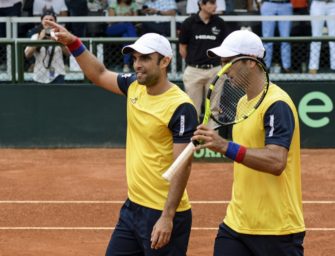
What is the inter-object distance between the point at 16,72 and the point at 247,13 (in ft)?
13.0

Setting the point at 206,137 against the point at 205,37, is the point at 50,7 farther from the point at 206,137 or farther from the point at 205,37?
the point at 206,137

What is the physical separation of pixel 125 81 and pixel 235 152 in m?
1.59

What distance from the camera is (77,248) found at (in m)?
9.75

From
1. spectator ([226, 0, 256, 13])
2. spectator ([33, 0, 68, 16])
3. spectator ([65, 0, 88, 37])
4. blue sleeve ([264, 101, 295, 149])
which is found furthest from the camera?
spectator ([226, 0, 256, 13])

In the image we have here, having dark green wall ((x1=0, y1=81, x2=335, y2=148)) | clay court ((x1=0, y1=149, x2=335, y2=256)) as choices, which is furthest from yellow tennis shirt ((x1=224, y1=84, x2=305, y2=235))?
dark green wall ((x1=0, y1=81, x2=335, y2=148))

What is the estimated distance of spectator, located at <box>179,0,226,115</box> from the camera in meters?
14.4

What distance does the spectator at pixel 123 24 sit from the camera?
1603cm

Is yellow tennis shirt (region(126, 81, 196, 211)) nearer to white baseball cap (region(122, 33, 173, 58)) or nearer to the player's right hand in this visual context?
white baseball cap (region(122, 33, 173, 58))

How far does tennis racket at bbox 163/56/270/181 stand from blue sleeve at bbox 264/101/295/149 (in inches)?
4.1

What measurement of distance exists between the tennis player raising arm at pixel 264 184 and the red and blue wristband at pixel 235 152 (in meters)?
0.16

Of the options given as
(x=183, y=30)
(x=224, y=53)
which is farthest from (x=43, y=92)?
(x=224, y=53)

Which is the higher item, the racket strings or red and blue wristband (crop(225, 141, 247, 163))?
the racket strings

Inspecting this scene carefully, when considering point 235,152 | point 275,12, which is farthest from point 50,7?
point 235,152

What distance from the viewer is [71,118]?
1550cm
